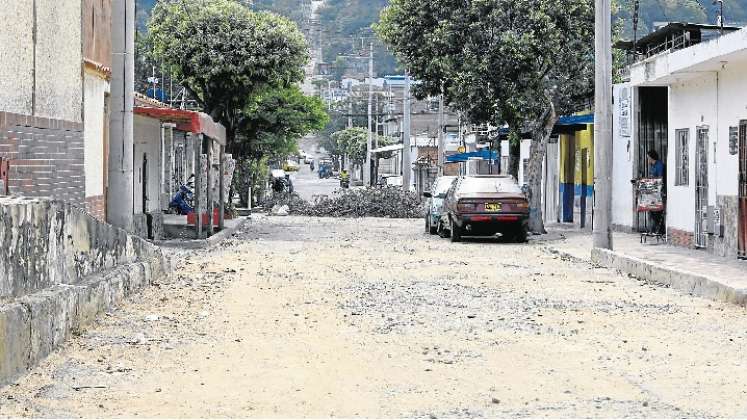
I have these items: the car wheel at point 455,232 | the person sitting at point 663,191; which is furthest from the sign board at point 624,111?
the car wheel at point 455,232

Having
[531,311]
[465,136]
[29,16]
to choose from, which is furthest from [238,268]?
[465,136]

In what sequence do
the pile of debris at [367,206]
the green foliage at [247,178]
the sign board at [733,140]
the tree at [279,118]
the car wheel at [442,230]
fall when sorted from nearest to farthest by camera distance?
the sign board at [733,140]
the car wheel at [442,230]
the tree at [279,118]
the pile of debris at [367,206]
the green foliage at [247,178]

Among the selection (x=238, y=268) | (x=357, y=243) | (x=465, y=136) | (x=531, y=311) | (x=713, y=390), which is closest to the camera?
(x=713, y=390)

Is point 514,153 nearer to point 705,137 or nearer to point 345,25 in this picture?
point 705,137

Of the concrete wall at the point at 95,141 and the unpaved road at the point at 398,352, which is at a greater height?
the concrete wall at the point at 95,141

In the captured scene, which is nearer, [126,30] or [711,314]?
[711,314]

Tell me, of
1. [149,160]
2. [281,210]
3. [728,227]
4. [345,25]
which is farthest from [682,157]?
[345,25]

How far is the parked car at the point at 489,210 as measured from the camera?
93.8ft

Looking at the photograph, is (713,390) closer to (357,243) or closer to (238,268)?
(238,268)

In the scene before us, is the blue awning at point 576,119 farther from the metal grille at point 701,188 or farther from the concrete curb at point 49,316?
the concrete curb at point 49,316

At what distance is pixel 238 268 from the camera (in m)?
20.2

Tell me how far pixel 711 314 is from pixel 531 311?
79.6 inches

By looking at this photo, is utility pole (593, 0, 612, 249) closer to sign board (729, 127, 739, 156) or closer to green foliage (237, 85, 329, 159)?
sign board (729, 127, 739, 156)

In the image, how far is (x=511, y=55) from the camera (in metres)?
31.3
